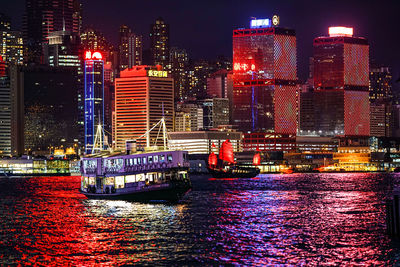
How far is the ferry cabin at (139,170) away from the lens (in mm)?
110750

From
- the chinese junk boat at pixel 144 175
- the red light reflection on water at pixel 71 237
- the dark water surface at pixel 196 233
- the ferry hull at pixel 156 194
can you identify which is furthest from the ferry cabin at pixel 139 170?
the red light reflection on water at pixel 71 237

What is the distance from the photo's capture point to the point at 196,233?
281ft

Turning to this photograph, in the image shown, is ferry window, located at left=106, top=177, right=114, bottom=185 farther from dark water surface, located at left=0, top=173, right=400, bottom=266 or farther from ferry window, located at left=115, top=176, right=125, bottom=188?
dark water surface, located at left=0, top=173, right=400, bottom=266

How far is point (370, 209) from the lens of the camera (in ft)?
375

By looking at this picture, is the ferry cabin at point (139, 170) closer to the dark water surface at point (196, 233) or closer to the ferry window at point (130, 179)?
the ferry window at point (130, 179)

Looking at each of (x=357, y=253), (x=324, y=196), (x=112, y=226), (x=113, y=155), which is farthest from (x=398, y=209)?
(x=324, y=196)

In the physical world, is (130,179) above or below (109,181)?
above

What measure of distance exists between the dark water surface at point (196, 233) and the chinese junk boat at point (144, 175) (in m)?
1.85

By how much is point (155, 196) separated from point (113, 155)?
968cm

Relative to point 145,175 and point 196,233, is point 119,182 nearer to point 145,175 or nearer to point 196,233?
point 145,175

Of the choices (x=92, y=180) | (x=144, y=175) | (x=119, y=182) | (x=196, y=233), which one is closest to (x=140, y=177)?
(x=144, y=175)

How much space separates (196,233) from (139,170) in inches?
1098

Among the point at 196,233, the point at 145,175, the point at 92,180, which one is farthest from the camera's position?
the point at 92,180

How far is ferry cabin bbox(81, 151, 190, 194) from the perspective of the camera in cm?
11075
